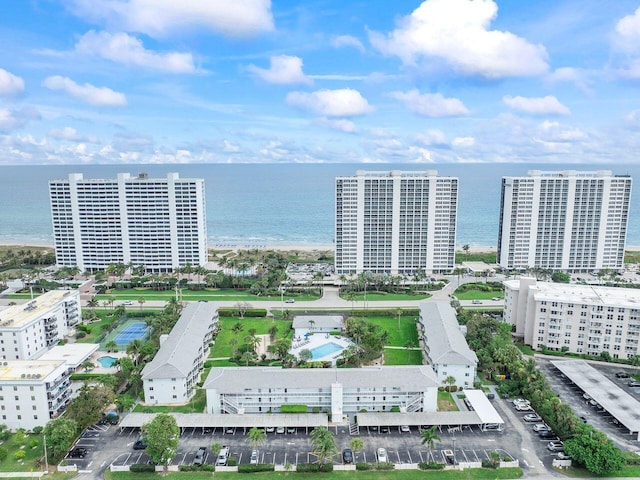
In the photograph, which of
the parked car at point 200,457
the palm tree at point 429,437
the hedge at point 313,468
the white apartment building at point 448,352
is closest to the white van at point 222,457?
the parked car at point 200,457

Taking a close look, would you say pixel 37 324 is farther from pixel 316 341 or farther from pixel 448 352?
pixel 448 352

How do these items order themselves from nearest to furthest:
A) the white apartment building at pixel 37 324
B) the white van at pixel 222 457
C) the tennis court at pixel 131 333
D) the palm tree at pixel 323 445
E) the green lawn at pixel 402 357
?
the palm tree at pixel 323 445 → the white van at pixel 222 457 → the white apartment building at pixel 37 324 → the green lawn at pixel 402 357 → the tennis court at pixel 131 333

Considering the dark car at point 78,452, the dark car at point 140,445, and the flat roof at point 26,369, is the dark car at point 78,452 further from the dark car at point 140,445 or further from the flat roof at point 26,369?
the flat roof at point 26,369

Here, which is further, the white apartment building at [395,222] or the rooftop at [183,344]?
the white apartment building at [395,222]

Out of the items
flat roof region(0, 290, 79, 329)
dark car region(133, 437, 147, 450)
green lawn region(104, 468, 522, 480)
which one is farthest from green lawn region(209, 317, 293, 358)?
green lawn region(104, 468, 522, 480)

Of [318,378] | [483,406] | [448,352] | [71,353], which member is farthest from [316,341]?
[71,353]

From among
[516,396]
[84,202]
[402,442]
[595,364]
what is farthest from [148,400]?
[84,202]

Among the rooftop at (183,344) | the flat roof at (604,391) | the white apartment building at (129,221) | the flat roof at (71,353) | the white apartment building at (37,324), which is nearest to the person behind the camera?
the flat roof at (604,391)
